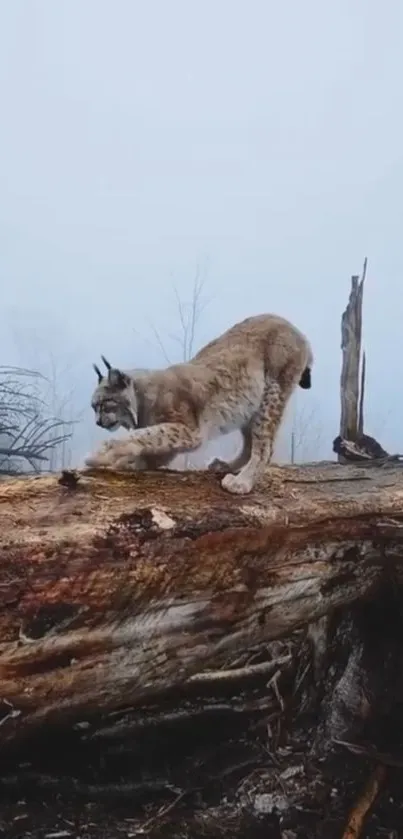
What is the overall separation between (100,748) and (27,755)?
12.3 inches

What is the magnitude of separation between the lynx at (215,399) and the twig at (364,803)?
3.36ft

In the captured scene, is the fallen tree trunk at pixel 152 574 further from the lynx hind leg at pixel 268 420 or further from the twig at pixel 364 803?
the twig at pixel 364 803

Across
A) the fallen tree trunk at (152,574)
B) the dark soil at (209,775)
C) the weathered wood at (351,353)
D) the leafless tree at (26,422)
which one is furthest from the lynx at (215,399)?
the leafless tree at (26,422)

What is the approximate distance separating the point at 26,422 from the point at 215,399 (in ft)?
4.87

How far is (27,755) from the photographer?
7.48ft

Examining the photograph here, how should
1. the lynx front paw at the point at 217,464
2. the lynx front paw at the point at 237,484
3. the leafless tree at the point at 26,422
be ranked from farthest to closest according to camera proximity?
the leafless tree at the point at 26,422 < the lynx front paw at the point at 217,464 < the lynx front paw at the point at 237,484

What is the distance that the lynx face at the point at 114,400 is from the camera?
2.64 metres

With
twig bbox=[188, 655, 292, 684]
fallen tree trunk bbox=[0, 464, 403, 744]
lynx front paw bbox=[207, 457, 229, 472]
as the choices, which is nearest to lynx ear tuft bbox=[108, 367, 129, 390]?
fallen tree trunk bbox=[0, 464, 403, 744]

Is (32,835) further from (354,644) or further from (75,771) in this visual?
(354,644)

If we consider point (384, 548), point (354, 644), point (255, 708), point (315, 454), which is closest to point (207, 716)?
point (255, 708)

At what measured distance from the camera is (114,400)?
2672 mm

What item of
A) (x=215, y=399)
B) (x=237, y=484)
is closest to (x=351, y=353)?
(x=215, y=399)

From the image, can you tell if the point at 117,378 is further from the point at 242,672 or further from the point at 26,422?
the point at 26,422

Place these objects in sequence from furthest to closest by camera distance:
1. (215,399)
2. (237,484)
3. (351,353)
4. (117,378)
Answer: (351,353), (215,399), (117,378), (237,484)
